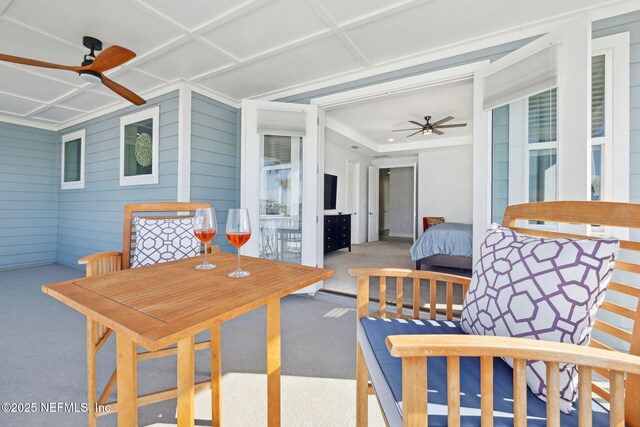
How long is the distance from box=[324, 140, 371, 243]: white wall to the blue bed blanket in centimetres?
286

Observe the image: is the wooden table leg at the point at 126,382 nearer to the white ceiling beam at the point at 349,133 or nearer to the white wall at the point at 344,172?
the white ceiling beam at the point at 349,133

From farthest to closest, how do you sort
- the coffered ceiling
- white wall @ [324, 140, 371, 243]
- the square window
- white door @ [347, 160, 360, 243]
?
white door @ [347, 160, 360, 243]
white wall @ [324, 140, 371, 243]
the square window
the coffered ceiling

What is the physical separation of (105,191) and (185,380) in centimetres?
469

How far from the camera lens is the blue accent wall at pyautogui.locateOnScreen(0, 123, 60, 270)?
474cm

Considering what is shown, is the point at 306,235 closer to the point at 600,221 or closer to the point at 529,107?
the point at 529,107

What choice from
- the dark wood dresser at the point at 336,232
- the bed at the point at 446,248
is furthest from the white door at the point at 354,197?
the bed at the point at 446,248

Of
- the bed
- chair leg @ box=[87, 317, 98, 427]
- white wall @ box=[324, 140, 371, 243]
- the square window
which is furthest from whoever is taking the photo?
white wall @ box=[324, 140, 371, 243]

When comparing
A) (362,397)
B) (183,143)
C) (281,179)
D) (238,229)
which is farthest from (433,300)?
(183,143)

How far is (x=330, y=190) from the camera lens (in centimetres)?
641

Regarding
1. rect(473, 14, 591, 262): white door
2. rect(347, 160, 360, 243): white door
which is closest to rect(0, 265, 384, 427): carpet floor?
rect(473, 14, 591, 262): white door

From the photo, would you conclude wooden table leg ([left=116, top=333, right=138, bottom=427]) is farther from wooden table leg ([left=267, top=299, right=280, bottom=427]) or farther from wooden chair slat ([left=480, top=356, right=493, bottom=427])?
wooden chair slat ([left=480, top=356, right=493, bottom=427])

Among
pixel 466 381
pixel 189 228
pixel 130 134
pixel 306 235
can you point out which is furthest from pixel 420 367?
pixel 130 134

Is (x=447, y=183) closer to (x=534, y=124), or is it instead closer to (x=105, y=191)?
(x=534, y=124)

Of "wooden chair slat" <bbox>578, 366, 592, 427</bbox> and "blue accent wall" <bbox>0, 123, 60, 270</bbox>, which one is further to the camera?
"blue accent wall" <bbox>0, 123, 60, 270</bbox>
